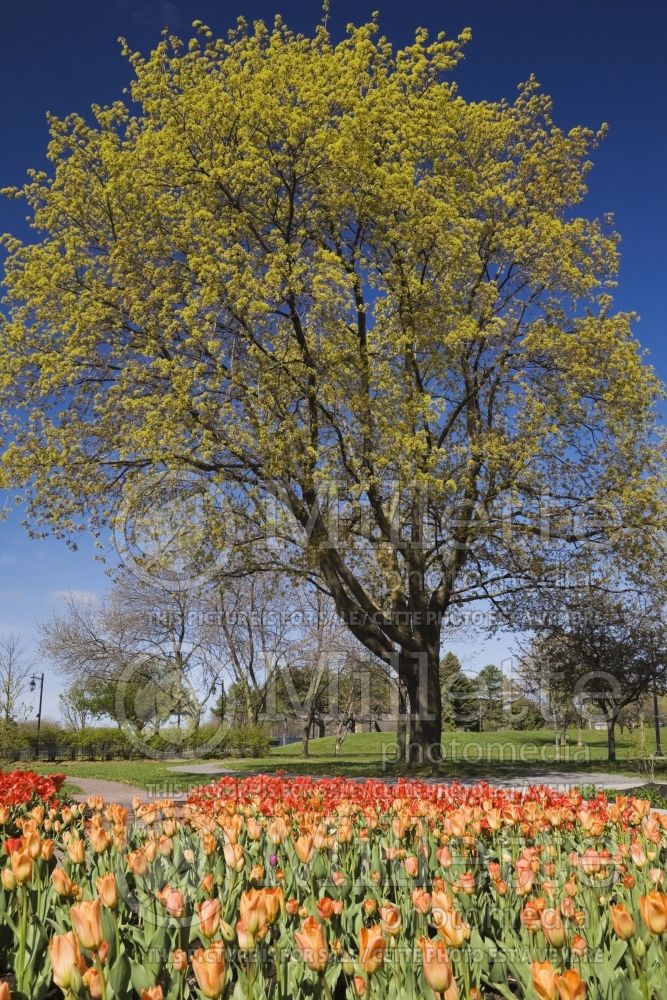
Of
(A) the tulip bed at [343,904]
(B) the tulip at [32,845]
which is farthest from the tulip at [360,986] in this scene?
(B) the tulip at [32,845]

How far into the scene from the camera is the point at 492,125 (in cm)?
1583

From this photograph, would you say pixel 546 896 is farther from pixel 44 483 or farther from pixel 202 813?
pixel 44 483

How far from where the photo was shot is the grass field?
15.4m

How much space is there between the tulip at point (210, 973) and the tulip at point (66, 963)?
36 cm

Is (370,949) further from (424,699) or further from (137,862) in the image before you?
(424,699)

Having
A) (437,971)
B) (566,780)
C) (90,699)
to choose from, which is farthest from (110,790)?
(90,699)

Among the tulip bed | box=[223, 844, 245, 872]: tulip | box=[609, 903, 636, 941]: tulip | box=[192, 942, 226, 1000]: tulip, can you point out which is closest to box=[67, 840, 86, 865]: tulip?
the tulip bed

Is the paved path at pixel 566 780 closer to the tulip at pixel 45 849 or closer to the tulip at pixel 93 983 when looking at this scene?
the tulip at pixel 45 849

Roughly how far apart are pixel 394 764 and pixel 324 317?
33.8ft

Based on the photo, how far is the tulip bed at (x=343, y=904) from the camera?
2.16m

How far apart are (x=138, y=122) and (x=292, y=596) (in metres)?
17.6

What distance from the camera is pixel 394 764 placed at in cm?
1802

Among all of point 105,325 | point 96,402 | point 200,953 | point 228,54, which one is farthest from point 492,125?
point 200,953

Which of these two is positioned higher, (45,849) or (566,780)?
(45,849)
